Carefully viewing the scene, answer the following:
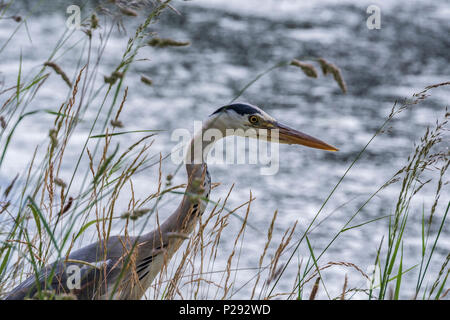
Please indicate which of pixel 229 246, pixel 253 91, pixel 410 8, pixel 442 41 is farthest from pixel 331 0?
pixel 229 246

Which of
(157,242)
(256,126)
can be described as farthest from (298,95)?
(157,242)

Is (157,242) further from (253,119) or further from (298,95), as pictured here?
(298,95)

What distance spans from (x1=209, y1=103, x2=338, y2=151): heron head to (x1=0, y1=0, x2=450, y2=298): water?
163cm

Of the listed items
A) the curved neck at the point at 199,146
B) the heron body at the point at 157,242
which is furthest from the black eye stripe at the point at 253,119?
the curved neck at the point at 199,146

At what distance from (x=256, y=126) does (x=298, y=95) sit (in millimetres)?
5349

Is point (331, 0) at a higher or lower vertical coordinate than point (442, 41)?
higher

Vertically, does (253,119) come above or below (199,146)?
above

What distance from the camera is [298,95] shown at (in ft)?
27.2

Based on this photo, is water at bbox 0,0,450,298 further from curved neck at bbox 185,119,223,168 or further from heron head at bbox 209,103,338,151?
curved neck at bbox 185,119,223,168

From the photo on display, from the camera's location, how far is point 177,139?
622cm
